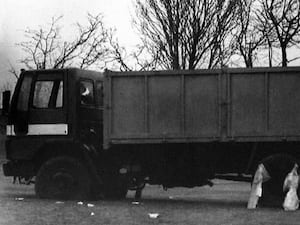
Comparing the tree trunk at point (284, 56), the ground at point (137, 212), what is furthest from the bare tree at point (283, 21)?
the ground at point (137, 212)

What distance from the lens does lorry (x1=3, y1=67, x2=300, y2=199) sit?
14.1 m

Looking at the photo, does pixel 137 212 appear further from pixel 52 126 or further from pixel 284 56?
pixel 284 56

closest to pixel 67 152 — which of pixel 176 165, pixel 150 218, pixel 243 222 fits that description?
pixel 176 165

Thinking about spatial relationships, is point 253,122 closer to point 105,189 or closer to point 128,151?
point 128,151

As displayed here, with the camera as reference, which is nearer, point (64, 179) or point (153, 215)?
point (153, 215)

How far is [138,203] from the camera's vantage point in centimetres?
1521

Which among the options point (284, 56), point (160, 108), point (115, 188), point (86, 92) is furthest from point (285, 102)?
point (284, 56)

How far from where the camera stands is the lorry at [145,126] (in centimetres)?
1411

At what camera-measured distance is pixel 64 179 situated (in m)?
15.0

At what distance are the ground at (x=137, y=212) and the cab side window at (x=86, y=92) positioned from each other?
190 centimetres

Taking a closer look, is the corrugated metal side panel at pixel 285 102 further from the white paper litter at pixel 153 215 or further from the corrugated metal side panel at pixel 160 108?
the white paper litter at pixel 153 215

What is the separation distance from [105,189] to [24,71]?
9.07 ft

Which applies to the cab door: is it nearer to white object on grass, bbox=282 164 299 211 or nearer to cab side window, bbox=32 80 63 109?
cab side window, bbox=32 80 63 109

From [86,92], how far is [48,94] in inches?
28.2
